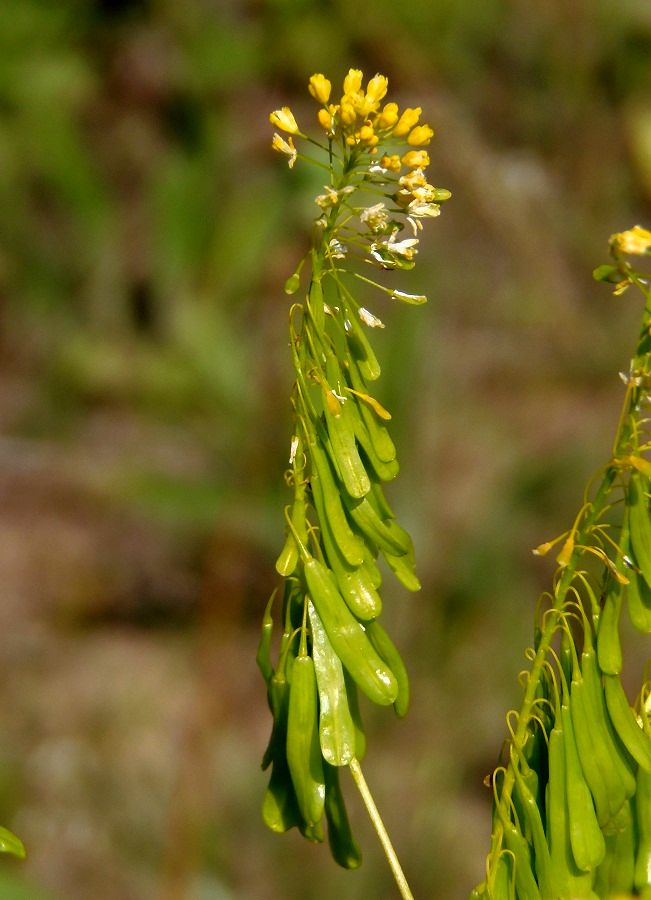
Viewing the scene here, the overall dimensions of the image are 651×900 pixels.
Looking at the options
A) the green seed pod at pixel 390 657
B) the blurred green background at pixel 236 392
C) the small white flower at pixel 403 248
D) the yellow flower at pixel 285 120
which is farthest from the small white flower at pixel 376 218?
the blurred green background at pixel 236 392

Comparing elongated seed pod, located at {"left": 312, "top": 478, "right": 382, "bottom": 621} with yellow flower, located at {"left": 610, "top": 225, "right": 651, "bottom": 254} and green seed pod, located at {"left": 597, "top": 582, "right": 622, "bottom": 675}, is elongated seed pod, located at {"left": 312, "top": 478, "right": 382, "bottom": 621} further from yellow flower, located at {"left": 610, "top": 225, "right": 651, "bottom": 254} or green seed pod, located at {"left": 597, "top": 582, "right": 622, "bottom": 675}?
yellow flower, located at {"left": 610, "top": 225, "right": 651, "bottom": 254}

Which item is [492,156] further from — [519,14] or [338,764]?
[338,764]

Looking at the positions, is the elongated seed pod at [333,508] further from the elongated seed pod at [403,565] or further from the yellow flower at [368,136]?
the yellow flower at [368,136]

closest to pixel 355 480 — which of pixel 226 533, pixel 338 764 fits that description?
pixel 338 764

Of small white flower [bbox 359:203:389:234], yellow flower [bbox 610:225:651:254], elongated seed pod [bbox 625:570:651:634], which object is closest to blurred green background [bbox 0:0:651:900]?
elongated seed pod [bbox 625:570:651:634]

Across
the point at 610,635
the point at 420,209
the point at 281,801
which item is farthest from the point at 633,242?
the point at 281,801

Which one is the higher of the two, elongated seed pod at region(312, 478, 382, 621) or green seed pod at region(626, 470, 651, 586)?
green seed pod at region(626, 470, 651, 586)
